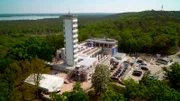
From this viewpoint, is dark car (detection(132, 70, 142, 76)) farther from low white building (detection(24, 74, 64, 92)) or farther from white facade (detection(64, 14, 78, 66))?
low white building (detection(24, 74, 64, 92))

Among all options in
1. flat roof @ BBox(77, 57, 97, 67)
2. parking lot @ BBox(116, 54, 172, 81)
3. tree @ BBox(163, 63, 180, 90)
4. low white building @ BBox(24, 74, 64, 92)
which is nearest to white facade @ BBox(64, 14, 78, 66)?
flat roof @ BBox(77, 57, 97, 67)

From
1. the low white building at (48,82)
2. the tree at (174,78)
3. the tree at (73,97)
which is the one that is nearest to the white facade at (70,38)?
the low white building at (48,82)

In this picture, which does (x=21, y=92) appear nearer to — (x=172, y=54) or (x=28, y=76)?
(x=28, y=76)

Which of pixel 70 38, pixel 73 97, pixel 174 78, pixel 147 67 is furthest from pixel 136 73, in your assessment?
pixel 73 97

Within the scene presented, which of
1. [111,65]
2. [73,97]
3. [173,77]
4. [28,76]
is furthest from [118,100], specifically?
[111,65]

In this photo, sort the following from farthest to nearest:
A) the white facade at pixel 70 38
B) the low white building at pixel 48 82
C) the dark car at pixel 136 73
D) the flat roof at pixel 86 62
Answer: the dark car at pixel 136 73
the flat roof at pixel 86 62
the white facade at pixel 70 38
the low white building at pixel 48 82

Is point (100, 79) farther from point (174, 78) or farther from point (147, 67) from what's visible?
point (147, 67)

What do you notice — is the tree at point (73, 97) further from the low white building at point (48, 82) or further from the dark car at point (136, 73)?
the dark car at point (136, 73)
